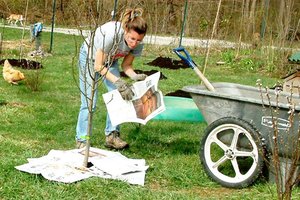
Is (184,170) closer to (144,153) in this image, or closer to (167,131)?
(144,153)

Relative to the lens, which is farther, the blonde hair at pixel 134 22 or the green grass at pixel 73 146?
the blonde hair at pixel 134 22

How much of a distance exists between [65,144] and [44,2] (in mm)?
15180

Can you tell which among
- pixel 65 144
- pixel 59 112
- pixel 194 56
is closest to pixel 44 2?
pixel 194 56

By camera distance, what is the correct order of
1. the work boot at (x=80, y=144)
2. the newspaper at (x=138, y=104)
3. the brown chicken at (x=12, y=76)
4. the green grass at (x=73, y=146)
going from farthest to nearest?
the brown chicken at (x=12, y=76)
the work boot at (x=80, y=144)
the newspaper at (x=138, y=104)
the green grass at (x=73, y=146)

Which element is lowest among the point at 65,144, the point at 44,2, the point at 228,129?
the point at 65,144

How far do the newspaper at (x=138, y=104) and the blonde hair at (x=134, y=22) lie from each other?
42 centimetres

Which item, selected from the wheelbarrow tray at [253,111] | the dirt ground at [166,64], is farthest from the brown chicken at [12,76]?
the dirt ground at [166,64]

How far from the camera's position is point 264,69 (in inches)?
462

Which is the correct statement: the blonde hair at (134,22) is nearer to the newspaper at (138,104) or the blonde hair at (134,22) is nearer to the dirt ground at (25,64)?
the newspaper at (138,104)

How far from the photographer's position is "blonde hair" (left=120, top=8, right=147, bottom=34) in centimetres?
405

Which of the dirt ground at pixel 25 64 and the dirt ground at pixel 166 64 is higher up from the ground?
the dirt ground at pixel 166 64

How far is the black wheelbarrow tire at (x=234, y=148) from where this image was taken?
11.8ft

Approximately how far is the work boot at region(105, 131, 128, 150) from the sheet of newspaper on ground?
376 millimetres

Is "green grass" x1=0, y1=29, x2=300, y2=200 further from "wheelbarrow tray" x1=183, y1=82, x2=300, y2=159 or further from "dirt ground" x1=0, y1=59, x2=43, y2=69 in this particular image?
"dirt ground" x1=0, y1=59, x2=43, y2=69
